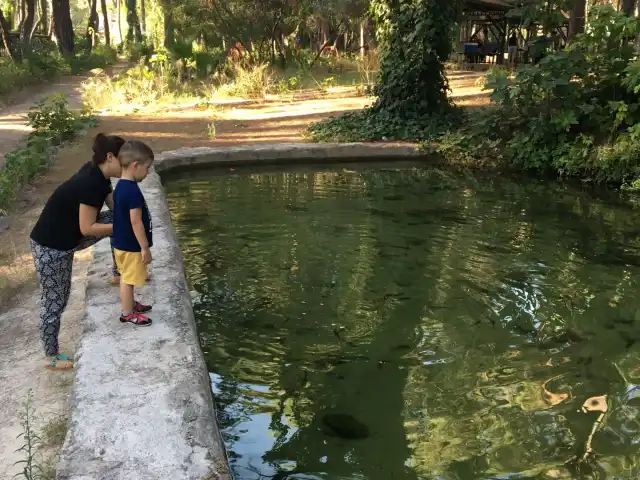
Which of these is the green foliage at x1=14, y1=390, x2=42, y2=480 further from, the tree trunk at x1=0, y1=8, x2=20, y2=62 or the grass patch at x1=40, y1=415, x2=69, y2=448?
the tree trunk at x1=0, y1=8, x2=20, y2=62

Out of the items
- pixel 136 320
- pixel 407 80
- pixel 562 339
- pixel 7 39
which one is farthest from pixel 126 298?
pixel 7 39

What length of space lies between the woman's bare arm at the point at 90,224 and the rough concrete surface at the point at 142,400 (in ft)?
1.76

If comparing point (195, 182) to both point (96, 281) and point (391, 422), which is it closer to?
point (96, 281)

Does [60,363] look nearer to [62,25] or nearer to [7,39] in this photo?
[7,39]

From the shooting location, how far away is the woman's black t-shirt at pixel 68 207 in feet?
12.1

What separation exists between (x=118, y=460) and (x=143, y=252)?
1351mm

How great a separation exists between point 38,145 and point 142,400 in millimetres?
8053

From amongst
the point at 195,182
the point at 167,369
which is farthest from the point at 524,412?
the point at 195,182

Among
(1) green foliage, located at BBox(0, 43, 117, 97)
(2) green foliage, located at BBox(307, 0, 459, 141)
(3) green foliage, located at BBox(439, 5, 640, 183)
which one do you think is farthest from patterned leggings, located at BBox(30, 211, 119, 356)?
(1) green foliage, located at BBox(0, 43, 117, 97)

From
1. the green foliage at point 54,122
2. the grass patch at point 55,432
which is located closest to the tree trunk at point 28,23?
the green foliage at point 54,122

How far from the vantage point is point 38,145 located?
9.90m

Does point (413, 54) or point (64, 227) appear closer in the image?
point (64, 227)

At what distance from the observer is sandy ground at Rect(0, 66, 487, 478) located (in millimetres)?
3543

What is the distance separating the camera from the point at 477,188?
30.7ft
